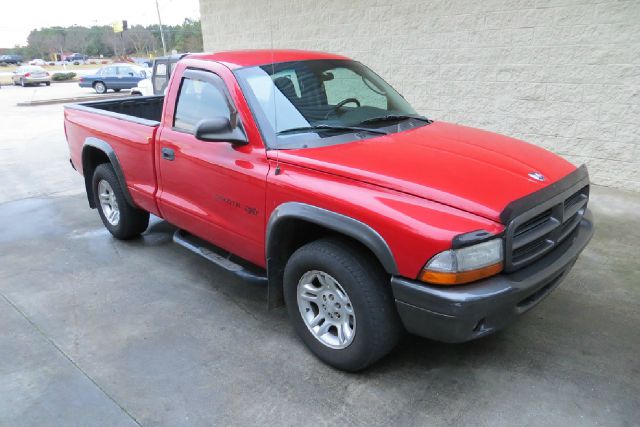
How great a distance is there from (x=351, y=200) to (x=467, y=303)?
80 centimetres

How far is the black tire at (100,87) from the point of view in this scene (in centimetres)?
2692

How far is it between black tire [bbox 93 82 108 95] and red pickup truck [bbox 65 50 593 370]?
25214 millimetres

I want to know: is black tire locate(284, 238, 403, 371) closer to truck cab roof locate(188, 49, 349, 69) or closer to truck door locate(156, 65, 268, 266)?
truck door locate(156, 65, 268, 266)

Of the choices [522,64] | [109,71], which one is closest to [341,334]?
[522,64]

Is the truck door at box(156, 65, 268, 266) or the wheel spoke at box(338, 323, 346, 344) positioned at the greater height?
the truck door at box(156, 65, 268, 266)

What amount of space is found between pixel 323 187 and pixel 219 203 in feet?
3.51

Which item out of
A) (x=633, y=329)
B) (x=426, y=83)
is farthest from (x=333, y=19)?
(x=633, y=329)

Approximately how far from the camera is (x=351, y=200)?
8.95 feet

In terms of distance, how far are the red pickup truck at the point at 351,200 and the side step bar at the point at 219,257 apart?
0.02m

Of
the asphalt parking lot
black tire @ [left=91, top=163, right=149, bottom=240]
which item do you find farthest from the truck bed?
the asphalt parking lot

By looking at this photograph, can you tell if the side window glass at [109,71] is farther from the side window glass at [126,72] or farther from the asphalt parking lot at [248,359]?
the asphalt parking lot at [248,359]

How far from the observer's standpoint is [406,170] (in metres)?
2.81

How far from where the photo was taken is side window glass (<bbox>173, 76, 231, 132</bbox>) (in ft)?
12.2

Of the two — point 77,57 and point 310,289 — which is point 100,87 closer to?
point 310,289
